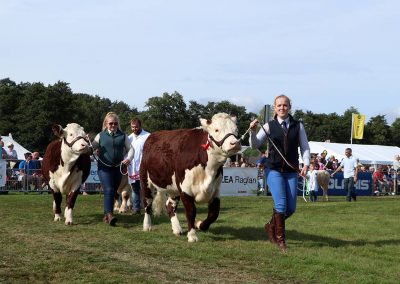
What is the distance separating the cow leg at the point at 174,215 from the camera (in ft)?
30.0

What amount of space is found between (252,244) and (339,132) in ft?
330

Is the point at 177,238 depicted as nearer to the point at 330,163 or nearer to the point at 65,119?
the point at 330,163

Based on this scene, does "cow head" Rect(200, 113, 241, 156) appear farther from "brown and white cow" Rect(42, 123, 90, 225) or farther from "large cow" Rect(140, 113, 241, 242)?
"brown and white cow" Rect(42, 123, 90, 225)

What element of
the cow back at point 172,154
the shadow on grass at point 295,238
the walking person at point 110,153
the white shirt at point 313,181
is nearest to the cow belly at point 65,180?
the walking person at point 110,153

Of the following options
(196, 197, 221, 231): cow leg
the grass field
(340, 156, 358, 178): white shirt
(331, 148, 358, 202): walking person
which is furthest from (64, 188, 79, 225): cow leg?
(340, 156, 358, 178): white shirt

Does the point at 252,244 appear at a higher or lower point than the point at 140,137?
lower

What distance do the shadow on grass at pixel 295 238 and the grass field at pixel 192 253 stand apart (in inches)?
0.6

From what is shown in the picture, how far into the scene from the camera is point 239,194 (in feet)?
79.1

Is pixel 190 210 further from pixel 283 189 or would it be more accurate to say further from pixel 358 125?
pixel 358 125

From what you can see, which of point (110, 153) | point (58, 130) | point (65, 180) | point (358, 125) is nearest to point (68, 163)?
point (65, 180)

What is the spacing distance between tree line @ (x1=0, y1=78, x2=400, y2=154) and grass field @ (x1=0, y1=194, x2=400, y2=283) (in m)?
47.9

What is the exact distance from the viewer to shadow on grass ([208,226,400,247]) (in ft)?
28.6

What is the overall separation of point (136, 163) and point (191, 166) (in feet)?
12.7

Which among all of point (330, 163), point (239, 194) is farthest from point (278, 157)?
point (330, 163)
